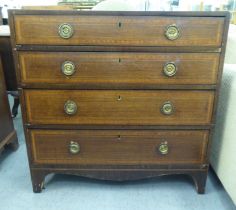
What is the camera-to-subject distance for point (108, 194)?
3.89 feet

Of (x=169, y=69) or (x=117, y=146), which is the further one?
(x=117, y=146)

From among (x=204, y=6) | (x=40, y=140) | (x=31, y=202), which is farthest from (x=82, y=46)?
(x=204, y=6)

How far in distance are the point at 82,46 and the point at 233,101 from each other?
617 mm

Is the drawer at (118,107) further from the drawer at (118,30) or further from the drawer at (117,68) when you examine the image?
the drawer at (118,30)

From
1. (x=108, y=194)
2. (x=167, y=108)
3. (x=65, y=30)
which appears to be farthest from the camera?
(x=108, y=194)

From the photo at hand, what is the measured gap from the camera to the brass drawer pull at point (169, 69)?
95 cm

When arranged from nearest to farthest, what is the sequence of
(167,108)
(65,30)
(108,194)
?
(65,30) → (167,108) → (108,194)

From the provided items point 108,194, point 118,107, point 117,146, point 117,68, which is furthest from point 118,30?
point 108,194

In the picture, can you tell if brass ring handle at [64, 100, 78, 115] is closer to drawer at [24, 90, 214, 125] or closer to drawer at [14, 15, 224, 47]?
drawer at [24, 90, 214, 125]

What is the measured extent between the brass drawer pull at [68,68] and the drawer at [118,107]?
0.08 metres

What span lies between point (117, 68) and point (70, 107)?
9.6 inches

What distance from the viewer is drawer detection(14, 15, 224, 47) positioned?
89cm

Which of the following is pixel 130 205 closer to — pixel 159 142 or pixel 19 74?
pixel 159 142

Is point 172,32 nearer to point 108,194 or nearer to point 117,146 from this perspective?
point 117,146
